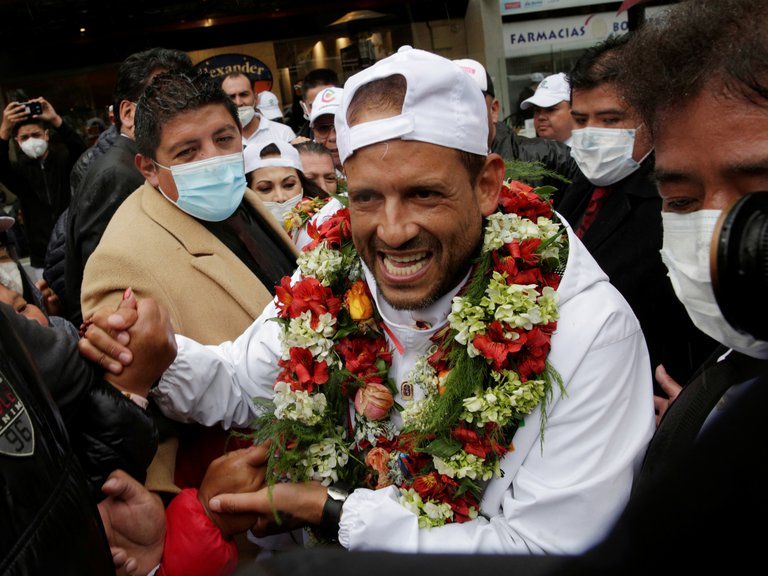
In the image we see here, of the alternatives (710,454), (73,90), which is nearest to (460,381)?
(710,454)

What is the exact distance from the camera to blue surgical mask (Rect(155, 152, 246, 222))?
3283mm

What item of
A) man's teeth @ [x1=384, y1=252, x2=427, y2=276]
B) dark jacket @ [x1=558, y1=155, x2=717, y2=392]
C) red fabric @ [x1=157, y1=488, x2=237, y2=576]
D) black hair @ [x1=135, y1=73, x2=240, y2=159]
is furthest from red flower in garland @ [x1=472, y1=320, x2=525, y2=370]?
black hair @ [x1=135, y1=73, x2=240, y2=159]

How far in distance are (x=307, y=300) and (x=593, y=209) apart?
2.47 m

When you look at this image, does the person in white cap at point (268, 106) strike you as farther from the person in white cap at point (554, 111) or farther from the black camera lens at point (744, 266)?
the black camera lens at point (744, 266)

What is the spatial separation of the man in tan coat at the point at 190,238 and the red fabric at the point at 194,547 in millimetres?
445

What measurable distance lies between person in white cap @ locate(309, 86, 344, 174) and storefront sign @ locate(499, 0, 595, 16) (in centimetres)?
776

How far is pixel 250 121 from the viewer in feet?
21.7

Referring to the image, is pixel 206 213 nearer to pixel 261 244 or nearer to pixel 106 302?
pixel 261 244

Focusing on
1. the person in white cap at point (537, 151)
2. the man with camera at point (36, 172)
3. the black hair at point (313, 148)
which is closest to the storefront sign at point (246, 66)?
the man with camera at point (36, 172)

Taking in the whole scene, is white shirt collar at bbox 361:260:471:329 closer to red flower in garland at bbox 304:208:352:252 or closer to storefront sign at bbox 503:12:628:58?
red flower in garland at bbox 304:208:352:252

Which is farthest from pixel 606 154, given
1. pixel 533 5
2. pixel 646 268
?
pixel 533 5

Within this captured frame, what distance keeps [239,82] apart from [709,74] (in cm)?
600

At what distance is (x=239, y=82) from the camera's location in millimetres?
7125

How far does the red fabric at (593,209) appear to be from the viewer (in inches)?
170
